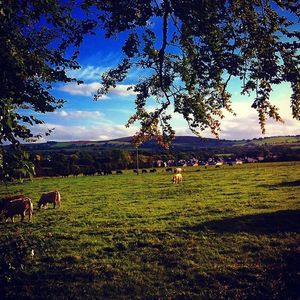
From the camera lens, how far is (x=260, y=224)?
18484 mm

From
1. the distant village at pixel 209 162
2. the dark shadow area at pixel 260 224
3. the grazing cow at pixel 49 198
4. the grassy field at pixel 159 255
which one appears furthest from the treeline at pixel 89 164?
the dark shadow area at pixel 260 224

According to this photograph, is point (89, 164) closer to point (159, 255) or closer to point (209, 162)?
point (209, 162)

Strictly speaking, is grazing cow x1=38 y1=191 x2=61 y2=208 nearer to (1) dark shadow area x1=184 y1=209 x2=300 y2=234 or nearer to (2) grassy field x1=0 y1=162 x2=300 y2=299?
(2) grassy field x1=0 y1=162 x2=300 y2=299

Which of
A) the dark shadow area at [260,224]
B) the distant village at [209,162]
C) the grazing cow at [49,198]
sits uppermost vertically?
the grazing cow at [49,198]

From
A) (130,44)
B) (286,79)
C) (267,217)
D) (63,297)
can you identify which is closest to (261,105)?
(286,79)

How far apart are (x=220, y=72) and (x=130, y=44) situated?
7.38 feet

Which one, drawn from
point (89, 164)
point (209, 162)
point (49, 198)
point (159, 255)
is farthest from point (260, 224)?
point (209, 162)

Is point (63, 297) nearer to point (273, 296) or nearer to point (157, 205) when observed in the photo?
point (273, 296)

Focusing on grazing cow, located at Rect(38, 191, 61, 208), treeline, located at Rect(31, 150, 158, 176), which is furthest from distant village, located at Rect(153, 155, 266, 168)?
grazing cow, located at Rect(38, 191, 61, 208)

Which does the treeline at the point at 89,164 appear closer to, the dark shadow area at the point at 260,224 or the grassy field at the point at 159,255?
the grassy field at the point at 159,255

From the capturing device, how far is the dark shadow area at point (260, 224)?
1738 cm

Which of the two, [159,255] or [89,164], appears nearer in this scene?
[159,255]

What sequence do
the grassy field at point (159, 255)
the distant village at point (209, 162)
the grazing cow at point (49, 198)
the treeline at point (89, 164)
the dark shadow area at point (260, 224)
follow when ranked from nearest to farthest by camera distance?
1. the grassy field at point (159, 255)
2. the dark shadow area at point (260, 224)
3. the grazing cow at point (49, 198)
4. the treeline at point (89, 164)
5. the distant village at point (209, 162)

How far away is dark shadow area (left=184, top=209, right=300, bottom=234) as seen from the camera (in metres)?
17.4
